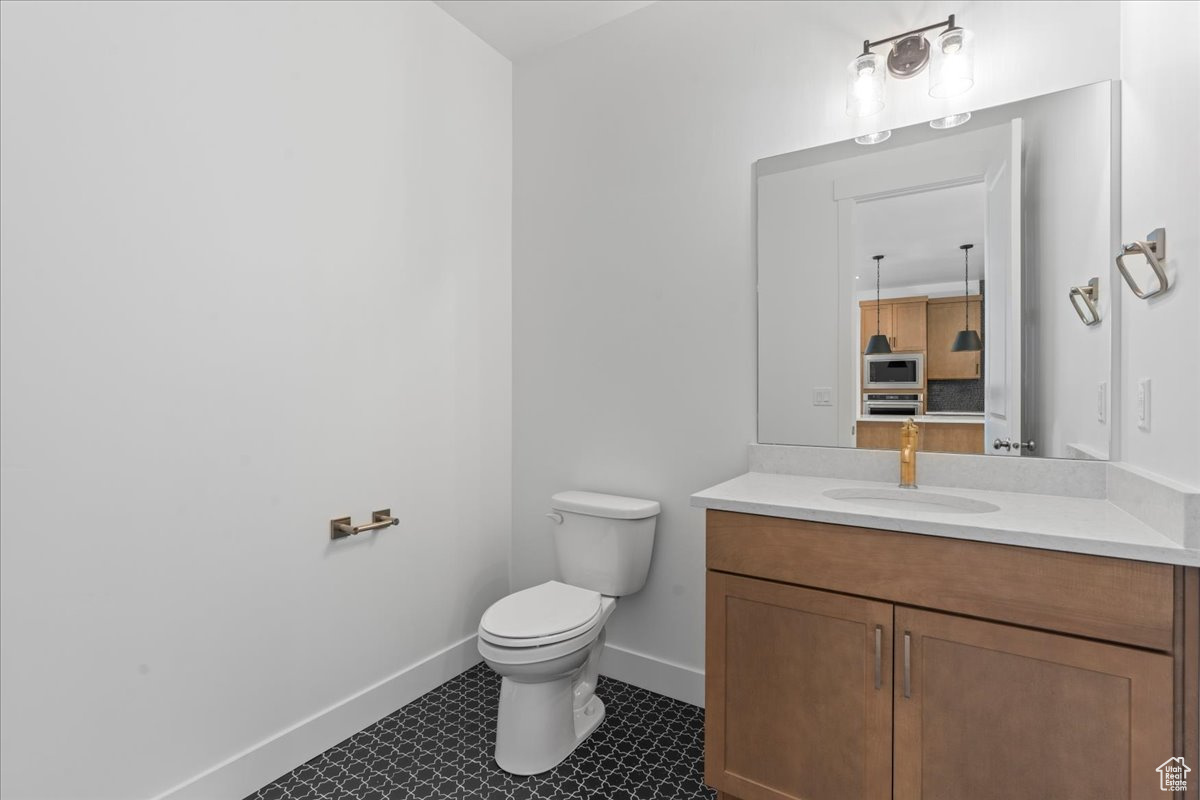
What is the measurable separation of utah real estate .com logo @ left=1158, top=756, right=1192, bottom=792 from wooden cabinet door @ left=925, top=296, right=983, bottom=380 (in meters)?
0.98

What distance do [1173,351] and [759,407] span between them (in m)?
1.06

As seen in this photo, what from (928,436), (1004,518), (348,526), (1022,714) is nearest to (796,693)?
(1022,714)

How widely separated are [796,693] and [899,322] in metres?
1.12

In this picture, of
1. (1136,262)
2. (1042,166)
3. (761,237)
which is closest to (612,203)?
(761,237)

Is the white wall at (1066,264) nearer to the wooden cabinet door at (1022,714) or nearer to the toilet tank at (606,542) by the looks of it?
the wooden cabinet door at (1022,714)

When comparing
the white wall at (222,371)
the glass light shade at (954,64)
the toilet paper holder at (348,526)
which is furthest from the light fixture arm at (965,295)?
the toilet paper holder at (348,526)

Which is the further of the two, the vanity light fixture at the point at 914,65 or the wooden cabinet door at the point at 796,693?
the vanity light fixture at the point at 914,65

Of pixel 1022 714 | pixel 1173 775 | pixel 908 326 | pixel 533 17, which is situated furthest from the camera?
pixel 533 17

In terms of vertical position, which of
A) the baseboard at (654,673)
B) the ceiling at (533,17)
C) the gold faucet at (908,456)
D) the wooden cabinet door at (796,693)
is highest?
the ceiling at (533,17)

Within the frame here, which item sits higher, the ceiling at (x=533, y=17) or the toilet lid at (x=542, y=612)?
the ceiling at (x=533, y=17)

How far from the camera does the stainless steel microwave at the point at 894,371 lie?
1.81 metres

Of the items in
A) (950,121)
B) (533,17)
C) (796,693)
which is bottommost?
(796,693)

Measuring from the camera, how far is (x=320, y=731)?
190 cm

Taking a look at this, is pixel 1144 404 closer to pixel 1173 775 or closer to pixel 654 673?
pixel 1173 775
